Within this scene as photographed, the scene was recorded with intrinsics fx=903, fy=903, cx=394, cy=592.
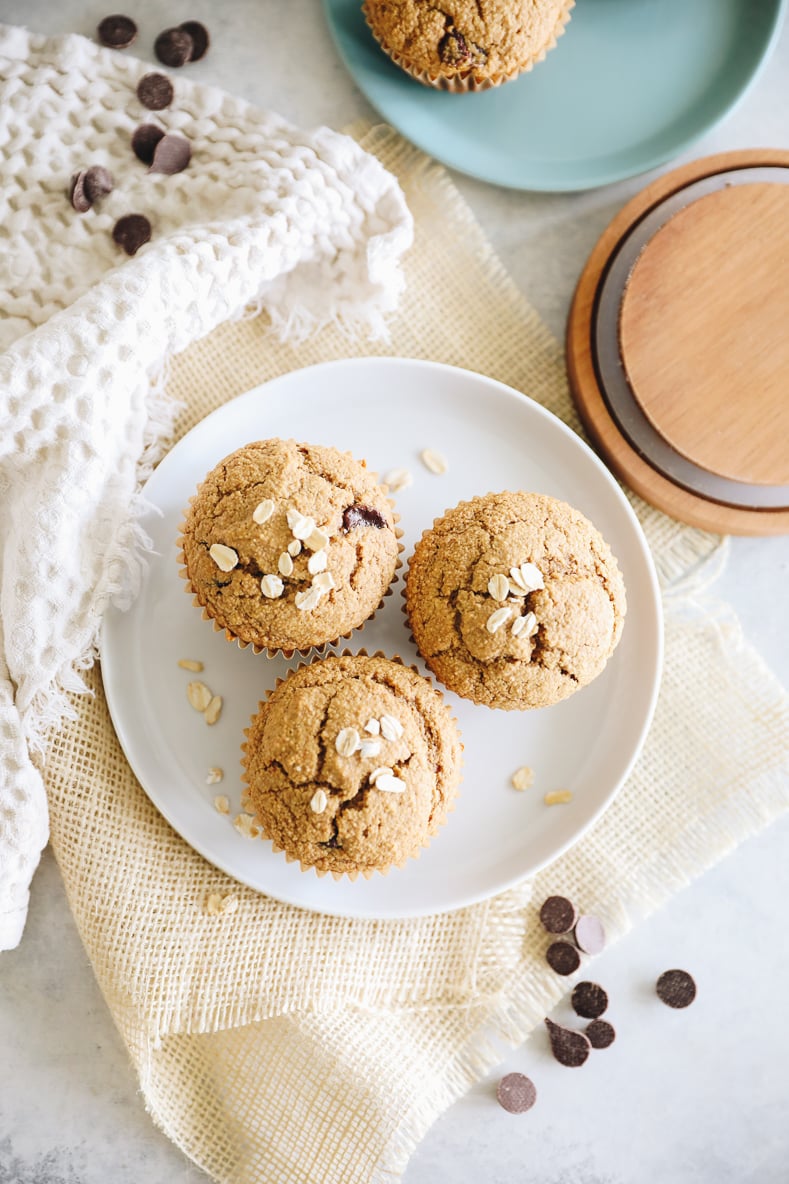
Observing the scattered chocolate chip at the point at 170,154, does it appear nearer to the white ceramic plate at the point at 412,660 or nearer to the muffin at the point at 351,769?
the white ceramic plate at the point at 412,660

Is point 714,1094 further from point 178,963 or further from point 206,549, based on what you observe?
point 206,549

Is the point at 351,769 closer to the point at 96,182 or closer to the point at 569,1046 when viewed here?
the point at 569,1046

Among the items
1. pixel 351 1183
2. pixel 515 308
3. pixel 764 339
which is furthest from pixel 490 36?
pixel 351 1183

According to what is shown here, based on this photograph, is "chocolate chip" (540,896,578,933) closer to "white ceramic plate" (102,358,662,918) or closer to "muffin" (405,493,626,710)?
"white ceramic plate" (102,358,662,918)

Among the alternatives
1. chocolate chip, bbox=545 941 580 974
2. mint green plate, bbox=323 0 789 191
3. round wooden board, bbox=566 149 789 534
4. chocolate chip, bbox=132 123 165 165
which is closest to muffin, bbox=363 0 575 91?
mint green plate, bbox=323 0 789 191

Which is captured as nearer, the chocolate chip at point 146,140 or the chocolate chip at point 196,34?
the chocolate chip at point 146,140

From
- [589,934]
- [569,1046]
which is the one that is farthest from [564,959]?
[569,1046]

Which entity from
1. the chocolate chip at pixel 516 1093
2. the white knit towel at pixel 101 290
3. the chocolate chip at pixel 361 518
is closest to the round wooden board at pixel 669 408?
the white knit towel at pixel 101 290
